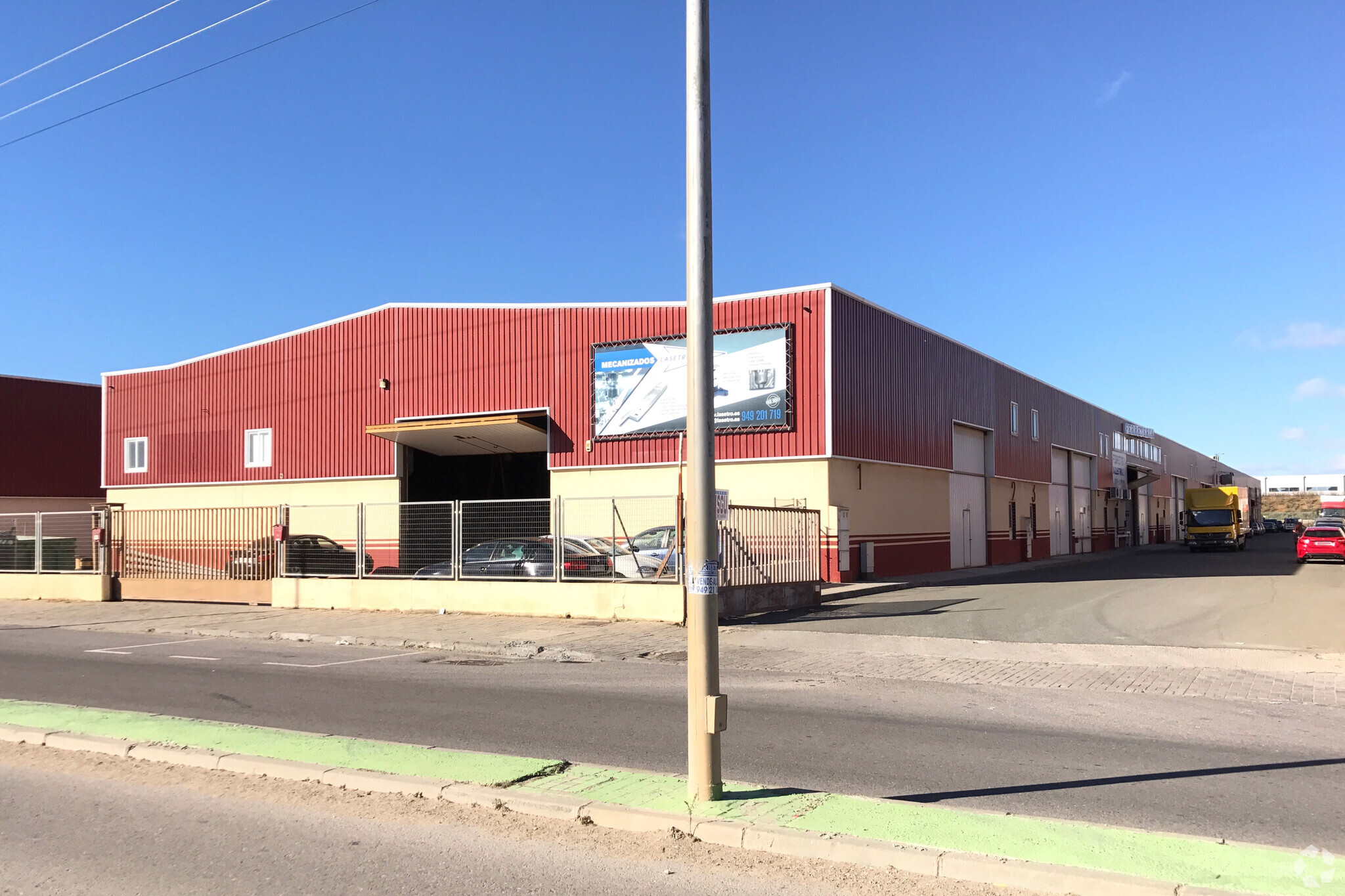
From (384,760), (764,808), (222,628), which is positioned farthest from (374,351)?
(764,808)

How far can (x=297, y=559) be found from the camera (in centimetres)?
2367

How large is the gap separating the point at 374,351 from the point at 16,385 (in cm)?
2531

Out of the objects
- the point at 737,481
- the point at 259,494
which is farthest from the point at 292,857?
the point at 259,494

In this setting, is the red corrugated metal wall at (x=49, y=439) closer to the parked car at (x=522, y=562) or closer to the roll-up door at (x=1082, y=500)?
the parked car at (x=522, y=562)

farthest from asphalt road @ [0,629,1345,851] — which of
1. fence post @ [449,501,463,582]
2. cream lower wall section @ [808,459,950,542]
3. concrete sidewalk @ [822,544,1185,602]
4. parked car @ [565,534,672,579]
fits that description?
cream lower wall section @ [808,459,950,542]

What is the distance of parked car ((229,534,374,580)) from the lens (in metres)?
23.1

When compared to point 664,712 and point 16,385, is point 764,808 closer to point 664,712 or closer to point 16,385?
point 664,712

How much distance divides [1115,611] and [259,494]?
2877 centimetres

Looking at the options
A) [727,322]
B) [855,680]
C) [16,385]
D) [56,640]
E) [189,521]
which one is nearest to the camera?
[855,680]

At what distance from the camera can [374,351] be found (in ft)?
112

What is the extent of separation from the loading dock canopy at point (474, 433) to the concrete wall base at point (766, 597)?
12.5 m

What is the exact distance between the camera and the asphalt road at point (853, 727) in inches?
267

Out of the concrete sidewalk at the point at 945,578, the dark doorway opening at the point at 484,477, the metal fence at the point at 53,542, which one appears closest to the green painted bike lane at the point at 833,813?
the concrete sidewalk at the point at 945,578

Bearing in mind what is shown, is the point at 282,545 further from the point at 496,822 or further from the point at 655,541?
the point at 496,822
